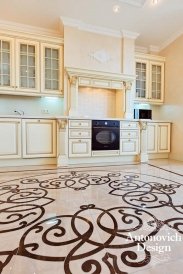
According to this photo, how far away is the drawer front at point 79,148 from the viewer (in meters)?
3.45

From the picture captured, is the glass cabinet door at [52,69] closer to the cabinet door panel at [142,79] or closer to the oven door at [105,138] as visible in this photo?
the oven door at [105,138]

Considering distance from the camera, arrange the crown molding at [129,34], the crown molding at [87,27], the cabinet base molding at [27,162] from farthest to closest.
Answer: the crown molding at [129,34]
the crown molding at [87,27]
the cabinet base molding at [27,162]

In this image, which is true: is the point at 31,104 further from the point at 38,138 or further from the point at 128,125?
the point at 128,125

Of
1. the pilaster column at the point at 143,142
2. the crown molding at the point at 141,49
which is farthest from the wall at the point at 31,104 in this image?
the crown molding at the point at 141,49

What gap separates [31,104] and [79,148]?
143 cm

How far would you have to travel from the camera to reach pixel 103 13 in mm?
3613

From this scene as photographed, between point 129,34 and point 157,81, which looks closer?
point 129,34

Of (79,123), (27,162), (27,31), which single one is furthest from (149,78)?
(27,162)

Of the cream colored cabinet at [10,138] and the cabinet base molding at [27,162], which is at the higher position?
A: the cream colored cabinet at [10,138]

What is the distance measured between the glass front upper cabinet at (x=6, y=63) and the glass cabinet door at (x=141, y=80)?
2.76m

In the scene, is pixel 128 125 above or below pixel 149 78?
below

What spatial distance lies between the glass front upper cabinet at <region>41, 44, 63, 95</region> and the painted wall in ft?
0.63

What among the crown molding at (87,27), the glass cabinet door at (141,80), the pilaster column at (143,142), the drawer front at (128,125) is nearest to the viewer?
the crown molding at (87,27)

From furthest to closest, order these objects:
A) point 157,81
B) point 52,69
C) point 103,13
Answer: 1. point 157,81
2. point 52,69
3. point 103,13
